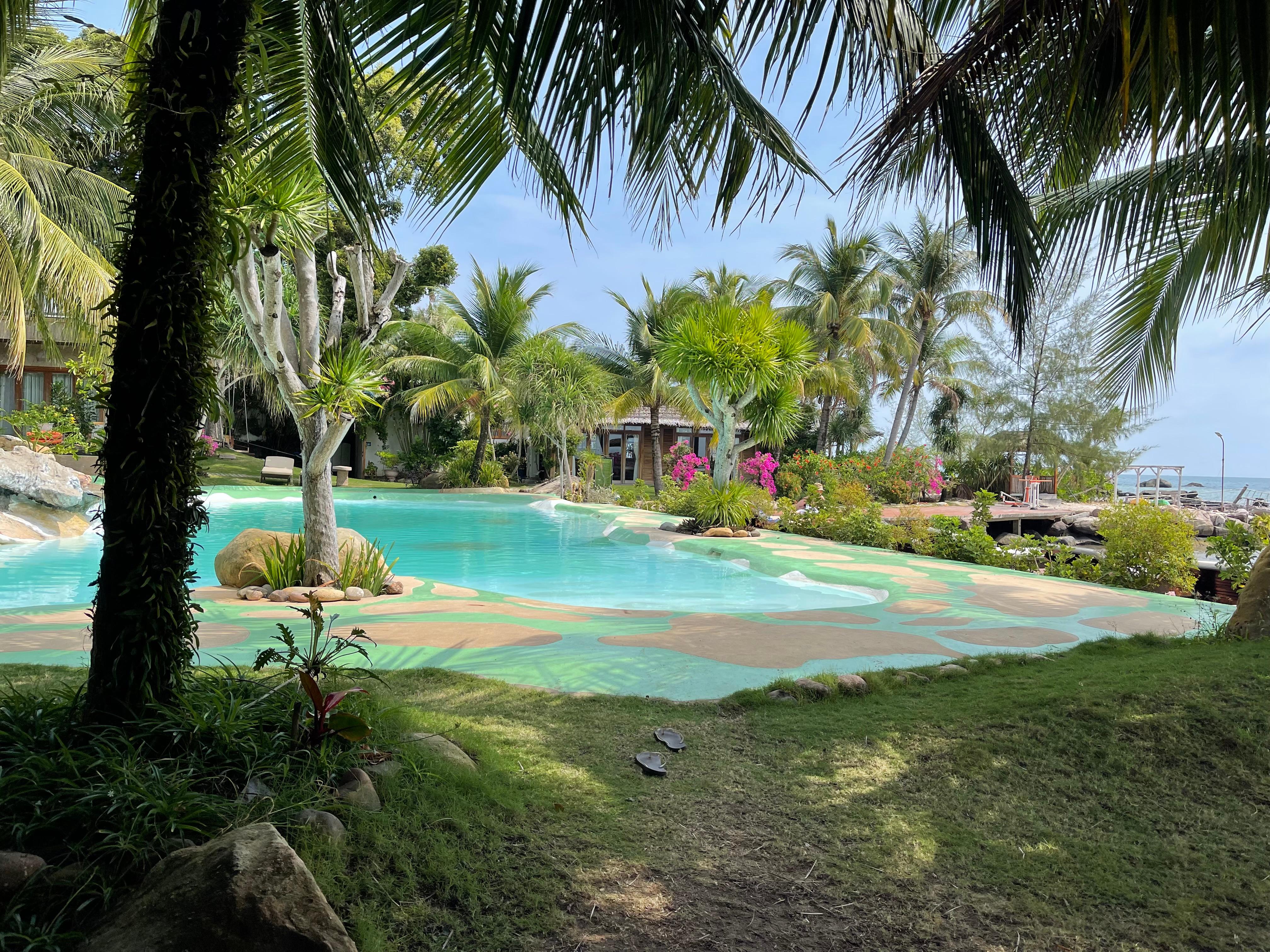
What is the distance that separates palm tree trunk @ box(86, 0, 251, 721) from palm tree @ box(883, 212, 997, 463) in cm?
2594

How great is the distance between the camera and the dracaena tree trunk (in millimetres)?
6816

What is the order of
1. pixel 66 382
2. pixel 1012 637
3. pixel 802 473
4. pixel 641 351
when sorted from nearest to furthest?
pixel 1012 637, pixel 802 473, pixel 66 382, pixel 641 351

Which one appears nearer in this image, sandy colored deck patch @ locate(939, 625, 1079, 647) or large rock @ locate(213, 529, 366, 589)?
sandy colored deck patch @ locate(939, 625, 1079, 647)

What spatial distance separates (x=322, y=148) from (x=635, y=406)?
918 inches

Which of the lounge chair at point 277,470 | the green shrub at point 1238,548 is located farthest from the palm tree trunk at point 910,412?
the green shrub at point 1238,548

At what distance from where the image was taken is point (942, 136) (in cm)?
389

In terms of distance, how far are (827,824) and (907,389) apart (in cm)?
2760

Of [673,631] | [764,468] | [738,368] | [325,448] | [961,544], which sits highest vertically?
[738,368]

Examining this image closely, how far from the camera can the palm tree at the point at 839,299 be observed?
2656cm

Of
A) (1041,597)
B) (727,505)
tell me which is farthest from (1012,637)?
(727,505)

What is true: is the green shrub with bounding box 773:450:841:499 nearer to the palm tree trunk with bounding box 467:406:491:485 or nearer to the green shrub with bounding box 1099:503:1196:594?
the palm tree trunk with bounding box 467:406:491:485

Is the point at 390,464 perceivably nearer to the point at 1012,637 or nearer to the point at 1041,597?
the point at 1041,597

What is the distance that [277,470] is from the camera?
23641 mm

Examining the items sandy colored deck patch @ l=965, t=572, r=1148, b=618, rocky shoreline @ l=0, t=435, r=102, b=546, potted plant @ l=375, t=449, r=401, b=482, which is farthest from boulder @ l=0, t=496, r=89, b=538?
potted plant @ l=375, t=449, r=401, b=482
